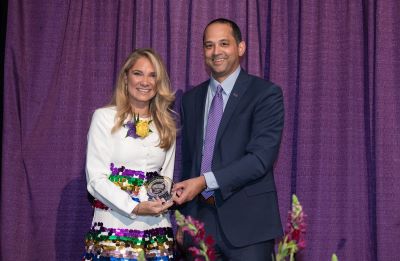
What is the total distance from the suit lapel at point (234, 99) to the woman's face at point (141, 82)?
1.23 ft

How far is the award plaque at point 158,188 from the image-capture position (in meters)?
2.22

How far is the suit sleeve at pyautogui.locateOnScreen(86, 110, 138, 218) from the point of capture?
2293 millimetres

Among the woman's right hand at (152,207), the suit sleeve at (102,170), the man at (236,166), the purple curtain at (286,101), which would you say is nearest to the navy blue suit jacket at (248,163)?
the man at (236,166)

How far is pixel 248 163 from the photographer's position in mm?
2289

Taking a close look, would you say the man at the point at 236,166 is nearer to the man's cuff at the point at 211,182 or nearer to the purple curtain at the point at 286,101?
the man's cuff at the point at 211,182

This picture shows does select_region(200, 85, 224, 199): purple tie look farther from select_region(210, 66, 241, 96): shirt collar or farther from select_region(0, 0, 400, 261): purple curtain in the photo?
select_region(0, 0, 400, 261): purple curtain

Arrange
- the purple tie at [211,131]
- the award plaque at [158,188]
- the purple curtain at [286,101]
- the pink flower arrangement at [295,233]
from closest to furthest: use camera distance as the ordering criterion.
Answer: the pink flower arrangement at [295,233] < the award plaque at [158,188] < the purple tie at [211,131] < the purple curtain at [286,101]

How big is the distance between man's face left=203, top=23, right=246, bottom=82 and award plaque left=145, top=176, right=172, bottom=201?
62 cm

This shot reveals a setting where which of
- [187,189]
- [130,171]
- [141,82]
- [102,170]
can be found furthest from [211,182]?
[141,82]

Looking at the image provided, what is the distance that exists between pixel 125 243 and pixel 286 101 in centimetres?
150

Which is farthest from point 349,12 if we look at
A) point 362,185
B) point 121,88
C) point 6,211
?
point 6,211

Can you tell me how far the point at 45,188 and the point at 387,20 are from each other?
2.34 m

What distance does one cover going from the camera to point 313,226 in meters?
3.33

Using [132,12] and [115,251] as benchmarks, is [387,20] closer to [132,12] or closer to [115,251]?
[132,12]
